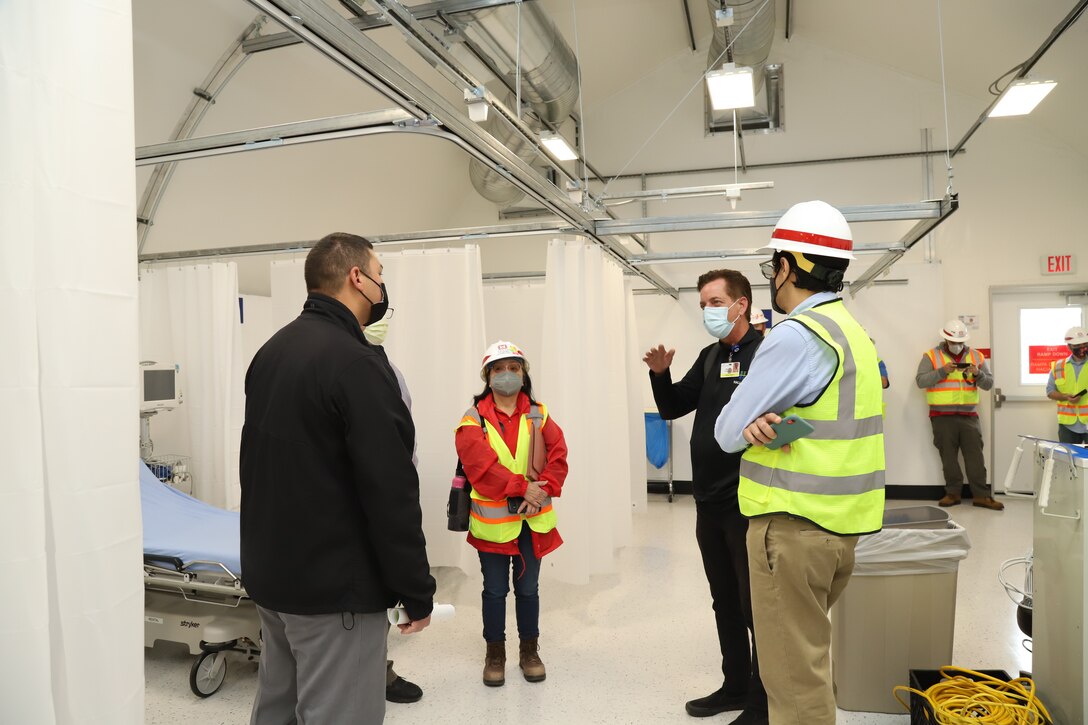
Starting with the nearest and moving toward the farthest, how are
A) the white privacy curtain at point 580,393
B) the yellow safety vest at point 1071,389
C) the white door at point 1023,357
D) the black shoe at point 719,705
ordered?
the black shoe at point 719,705 < the white privacy curtain at point 580,393 < the yellow safety vest at point 1071,389 < the white door at point 1023,357

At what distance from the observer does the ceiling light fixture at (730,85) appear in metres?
3.43

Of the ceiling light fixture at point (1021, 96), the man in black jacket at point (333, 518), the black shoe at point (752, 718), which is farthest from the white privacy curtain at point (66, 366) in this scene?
the ceiling light fixture at point (1021, 96)

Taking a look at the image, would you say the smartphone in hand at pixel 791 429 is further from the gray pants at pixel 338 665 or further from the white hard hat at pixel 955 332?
the white hard hat at pixel 955 332

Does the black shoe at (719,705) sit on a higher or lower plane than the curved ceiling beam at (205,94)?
lower

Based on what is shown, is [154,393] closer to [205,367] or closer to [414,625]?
[205,367]

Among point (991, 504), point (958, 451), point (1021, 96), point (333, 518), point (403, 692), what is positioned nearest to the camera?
point (333, 518)

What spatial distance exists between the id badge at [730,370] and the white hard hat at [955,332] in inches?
197

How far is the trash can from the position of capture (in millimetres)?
2682

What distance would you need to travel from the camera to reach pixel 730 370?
8.58ft

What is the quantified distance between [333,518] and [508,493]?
157 centimetres

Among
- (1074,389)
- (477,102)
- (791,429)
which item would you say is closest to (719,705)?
(791,429)

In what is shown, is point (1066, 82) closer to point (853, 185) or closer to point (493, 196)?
point (853, 185)

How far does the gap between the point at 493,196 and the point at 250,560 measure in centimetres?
615

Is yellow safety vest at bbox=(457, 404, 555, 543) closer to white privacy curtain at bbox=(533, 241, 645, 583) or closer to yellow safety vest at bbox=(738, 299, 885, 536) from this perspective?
white privacy curtain at bbox=(533, 241, 645, 583)
